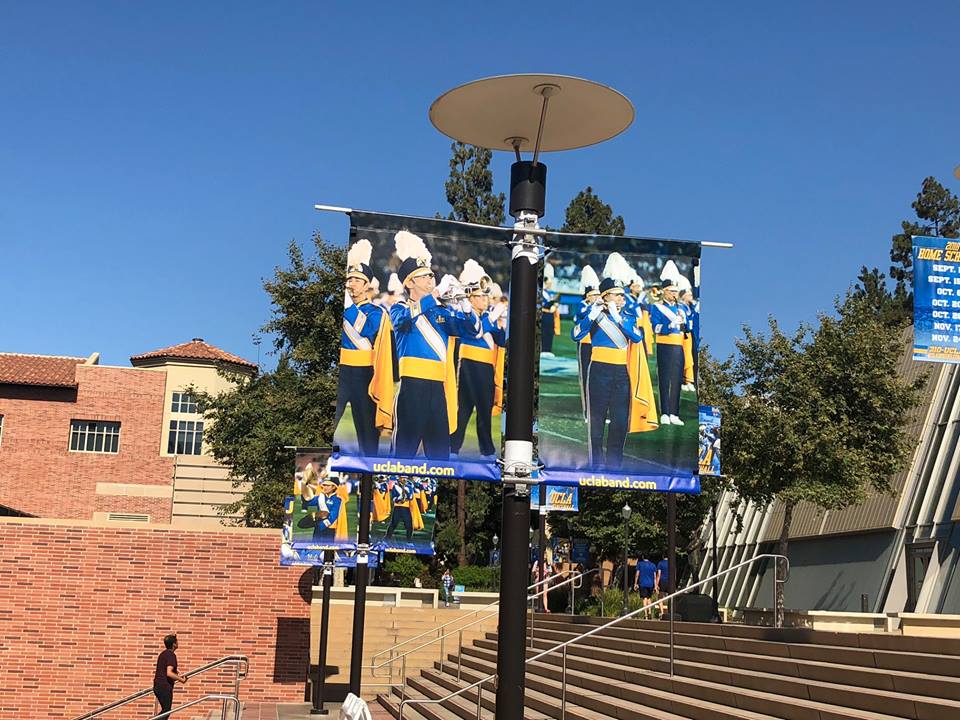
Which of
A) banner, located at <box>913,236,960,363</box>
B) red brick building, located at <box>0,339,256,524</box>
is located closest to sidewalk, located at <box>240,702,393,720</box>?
banner, located at <box>913,236,960,363</box>

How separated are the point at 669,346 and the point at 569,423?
1055 millimetres

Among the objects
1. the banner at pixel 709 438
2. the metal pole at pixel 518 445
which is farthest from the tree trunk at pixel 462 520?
the metal pole at pixel 518 445

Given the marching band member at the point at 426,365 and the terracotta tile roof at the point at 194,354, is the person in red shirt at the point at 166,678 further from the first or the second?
the terracotta tile roof at the point at 194,354

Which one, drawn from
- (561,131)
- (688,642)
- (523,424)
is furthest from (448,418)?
(688,642)

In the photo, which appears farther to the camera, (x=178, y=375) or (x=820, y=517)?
(x=178, y=375)

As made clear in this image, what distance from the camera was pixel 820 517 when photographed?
43.4 metres

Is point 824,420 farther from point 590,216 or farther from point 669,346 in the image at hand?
point 590,216

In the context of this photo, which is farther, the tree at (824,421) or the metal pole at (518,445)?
the tree at (824,421)

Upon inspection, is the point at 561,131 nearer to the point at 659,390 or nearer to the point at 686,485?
the point at 659,390

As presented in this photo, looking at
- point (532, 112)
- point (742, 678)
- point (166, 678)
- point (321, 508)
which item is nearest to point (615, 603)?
point (321, 508)

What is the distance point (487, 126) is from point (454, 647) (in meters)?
25.3

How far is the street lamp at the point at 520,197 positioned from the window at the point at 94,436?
5765 centimetres

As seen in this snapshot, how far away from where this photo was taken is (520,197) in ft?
26.3

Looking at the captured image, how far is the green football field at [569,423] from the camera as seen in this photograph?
8328mm
